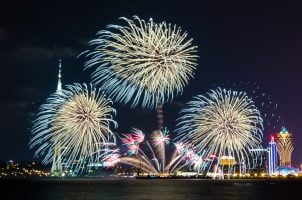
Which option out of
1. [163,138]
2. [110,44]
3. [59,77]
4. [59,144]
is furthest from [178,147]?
[59,77]

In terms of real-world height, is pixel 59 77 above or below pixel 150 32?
above

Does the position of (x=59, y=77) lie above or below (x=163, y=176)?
above

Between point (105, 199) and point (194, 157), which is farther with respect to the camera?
point (194, 157)

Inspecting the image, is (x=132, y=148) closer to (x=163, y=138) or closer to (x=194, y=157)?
(x=163, y=138)

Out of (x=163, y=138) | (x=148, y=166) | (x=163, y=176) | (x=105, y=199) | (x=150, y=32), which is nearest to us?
(x=150, y=32)

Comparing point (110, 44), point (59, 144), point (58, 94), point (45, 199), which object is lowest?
point (45, 199)

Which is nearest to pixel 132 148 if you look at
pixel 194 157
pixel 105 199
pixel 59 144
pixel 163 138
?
pixel 163 138

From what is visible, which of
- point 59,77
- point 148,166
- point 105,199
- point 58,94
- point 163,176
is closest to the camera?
point 105,199

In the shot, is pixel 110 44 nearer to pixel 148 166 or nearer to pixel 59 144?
pixel 59 144

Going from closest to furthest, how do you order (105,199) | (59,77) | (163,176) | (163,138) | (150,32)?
(150,32) < (105,199) < (163,138) < (163,176) < (59,77)
